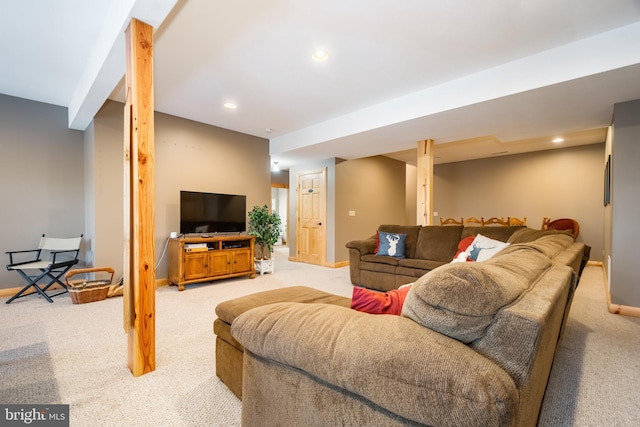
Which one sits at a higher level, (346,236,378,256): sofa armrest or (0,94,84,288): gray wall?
(0,94,84,288): gray wall

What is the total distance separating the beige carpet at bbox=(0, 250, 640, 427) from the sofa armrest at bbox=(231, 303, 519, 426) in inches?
35.8

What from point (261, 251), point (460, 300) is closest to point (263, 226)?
point (261, 251)

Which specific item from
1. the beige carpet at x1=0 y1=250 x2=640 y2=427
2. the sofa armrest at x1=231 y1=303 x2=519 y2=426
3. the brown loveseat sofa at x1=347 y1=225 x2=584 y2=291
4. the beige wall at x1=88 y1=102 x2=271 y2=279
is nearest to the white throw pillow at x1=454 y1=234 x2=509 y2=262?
the brown loveseat sofa at x1=347 y1=225 x2=584 y2=291

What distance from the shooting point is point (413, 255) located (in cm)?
420

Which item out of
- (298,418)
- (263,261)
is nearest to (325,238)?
(263,261)

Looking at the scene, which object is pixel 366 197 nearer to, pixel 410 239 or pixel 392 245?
pixel 410 239

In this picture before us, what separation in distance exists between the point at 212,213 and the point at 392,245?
279 cm

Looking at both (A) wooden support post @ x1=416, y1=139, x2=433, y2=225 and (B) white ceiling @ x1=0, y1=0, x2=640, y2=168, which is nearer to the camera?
(B) white ceiling @ x1=0, y1=0, x2=640, y2=168

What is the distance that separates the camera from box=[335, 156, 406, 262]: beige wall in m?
6.20

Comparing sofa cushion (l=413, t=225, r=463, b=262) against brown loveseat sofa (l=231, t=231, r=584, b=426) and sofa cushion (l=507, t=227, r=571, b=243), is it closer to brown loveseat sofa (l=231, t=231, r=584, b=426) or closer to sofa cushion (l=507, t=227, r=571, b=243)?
sofa cushion (l=507, t=227, r=571, b=243)

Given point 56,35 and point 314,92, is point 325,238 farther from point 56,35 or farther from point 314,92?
point 56,35

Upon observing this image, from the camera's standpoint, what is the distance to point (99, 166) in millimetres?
3879

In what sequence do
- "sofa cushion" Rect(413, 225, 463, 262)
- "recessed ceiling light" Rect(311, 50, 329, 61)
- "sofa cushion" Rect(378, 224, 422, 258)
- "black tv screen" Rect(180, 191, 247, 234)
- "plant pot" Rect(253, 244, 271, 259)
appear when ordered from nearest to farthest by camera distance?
"recessed ceiling light" Rect(311, 50, 329, 61)
"sofa cushion" Rect(413, 225, 463, 262)
"sofa cushion" Rect(378, 224, 422, 258)
"black tv screen" Rect(180, 191, 247, 234)
"plant pot" Rect(253, 244, 271, 259)

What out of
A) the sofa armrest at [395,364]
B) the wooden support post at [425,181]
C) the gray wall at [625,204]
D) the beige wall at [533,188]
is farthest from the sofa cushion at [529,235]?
the beige wall at [533,188]
